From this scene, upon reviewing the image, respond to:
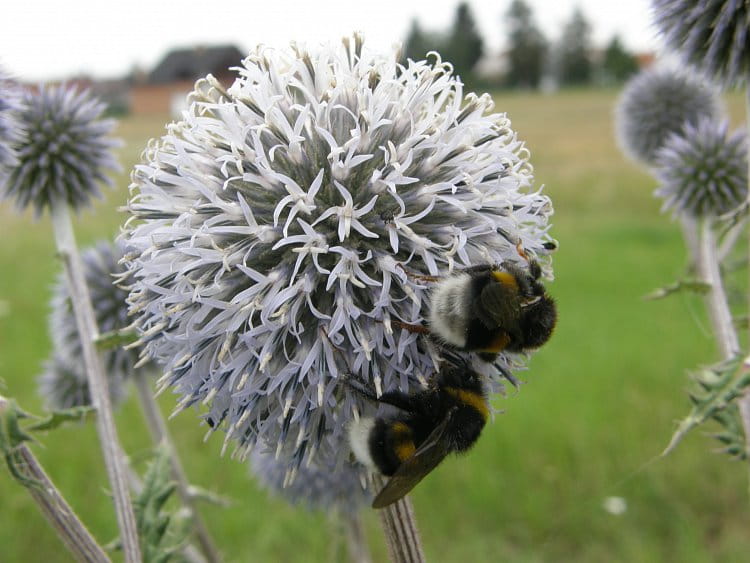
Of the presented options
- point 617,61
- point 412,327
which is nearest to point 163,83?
point 617,61

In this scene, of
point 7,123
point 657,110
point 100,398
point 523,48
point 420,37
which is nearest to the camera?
point 100,398

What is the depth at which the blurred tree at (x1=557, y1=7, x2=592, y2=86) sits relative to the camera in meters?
71.1

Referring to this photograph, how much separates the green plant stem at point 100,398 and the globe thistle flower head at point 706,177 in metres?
2.63

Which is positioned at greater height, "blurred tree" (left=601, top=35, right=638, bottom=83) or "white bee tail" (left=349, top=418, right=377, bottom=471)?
"white bee tail" (left=349, top=418, right=377, bottom=471)

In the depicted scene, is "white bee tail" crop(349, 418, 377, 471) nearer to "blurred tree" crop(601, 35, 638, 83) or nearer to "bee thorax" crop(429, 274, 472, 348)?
"bee thorax" crop(429, 274, 472, 348)

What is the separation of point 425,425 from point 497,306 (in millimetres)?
347

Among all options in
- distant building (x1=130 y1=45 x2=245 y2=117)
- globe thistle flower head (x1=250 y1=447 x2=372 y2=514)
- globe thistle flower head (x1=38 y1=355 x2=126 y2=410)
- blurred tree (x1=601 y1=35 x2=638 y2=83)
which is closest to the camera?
globe thistle flower head (x1=250 y1=447 x2=372 y2=514)

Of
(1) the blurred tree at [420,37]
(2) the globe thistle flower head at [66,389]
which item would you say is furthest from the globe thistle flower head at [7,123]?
(1) the blurred tree at [420,37]

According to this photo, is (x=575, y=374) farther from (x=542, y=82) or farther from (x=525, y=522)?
(x=542, y=82)

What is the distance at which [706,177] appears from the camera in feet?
10.8

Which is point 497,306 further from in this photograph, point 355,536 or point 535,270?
point 355,536

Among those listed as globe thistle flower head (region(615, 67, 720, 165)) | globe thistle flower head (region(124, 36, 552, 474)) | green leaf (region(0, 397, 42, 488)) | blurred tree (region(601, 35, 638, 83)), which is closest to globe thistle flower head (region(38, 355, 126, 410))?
green leaf (region(0, 397, 42, 488))

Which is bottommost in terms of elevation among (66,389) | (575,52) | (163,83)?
(575,52)

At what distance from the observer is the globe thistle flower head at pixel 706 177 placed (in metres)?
3.30
